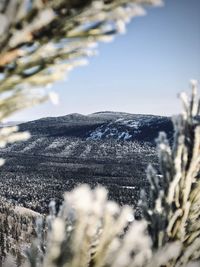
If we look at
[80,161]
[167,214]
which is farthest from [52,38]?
[80,161]

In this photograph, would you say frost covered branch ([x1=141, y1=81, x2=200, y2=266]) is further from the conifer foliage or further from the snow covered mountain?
the snow covered mountain

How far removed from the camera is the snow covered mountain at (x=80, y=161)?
86875mm

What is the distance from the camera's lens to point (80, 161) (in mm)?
133875

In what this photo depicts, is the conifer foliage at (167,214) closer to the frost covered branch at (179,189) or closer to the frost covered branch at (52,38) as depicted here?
the frost covered branch at (179,189)

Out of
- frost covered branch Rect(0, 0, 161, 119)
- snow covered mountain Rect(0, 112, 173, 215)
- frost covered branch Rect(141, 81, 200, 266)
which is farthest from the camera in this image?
snow covered mountain Rect(0, 112, 173, 215)

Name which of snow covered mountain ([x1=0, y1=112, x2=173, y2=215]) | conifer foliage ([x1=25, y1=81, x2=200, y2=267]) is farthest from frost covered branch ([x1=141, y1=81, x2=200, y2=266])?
snow covered mountain ([x1=0, y1=112, x2=173, y2=215])

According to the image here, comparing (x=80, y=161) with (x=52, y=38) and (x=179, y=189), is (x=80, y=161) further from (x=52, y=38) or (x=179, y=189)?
(x=52, y=38)

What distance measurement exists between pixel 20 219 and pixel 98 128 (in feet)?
432

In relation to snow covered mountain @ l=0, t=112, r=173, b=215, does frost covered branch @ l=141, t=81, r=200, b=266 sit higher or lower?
higher

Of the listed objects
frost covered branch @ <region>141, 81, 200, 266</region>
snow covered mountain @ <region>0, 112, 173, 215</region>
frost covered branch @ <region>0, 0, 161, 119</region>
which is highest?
frost covered branch @ <region>0, 0, 161, 119</region>

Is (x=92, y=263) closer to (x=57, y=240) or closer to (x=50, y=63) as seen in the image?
(x=57, y=240)

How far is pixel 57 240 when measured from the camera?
1269mm

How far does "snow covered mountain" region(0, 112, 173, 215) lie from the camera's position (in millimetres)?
86875

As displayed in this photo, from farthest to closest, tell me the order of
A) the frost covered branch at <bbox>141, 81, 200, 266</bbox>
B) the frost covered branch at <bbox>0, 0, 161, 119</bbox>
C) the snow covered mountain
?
the snow covered mountain
the frost covered branch at <bbox>141, 81, 200, 266</bbox>
the frost covered branch at <bbox>0, 0, 161, 119</bbox>
